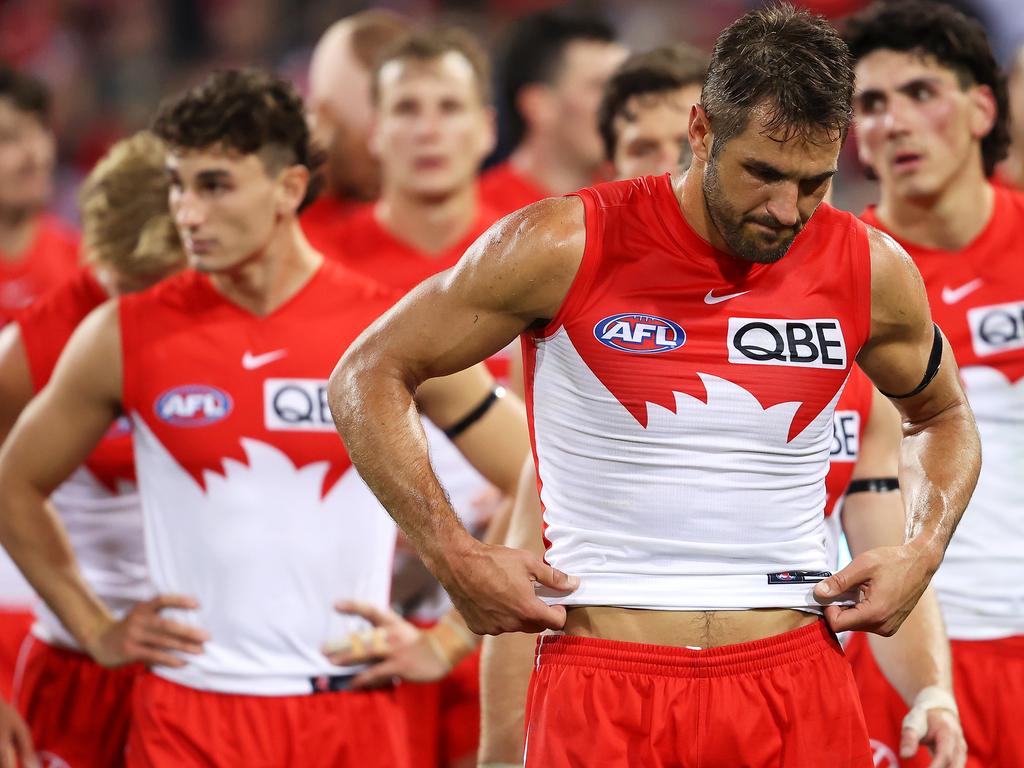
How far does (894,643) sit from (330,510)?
1469 mm

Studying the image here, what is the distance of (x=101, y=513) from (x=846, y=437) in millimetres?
2346

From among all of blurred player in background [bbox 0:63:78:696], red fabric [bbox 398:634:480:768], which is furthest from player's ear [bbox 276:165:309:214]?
blurred player in background [bbox 0:63:78:696]

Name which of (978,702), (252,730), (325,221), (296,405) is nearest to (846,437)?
(978,702)

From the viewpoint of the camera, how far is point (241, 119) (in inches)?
174

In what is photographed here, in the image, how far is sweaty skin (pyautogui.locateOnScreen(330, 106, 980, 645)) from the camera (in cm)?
292

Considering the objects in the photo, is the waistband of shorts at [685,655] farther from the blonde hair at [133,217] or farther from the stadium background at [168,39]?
the stadium background at [168,39]

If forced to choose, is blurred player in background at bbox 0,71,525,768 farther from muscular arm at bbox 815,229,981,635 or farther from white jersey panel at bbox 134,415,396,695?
muscular arm at bbox 815,229,981,635

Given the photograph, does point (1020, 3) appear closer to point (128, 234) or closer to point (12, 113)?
point (12, 113)

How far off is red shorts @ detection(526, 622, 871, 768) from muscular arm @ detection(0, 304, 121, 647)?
1624mm

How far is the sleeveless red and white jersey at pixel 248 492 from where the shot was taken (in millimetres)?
4078

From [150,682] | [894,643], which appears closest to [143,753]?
[150,682]

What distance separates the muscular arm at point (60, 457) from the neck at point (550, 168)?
3902mm

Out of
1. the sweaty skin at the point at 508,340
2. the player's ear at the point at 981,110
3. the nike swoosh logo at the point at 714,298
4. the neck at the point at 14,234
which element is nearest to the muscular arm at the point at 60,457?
the sweaty skin at the point at 508,340

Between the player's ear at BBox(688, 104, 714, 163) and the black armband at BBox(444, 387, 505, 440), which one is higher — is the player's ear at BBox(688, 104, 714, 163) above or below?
above
